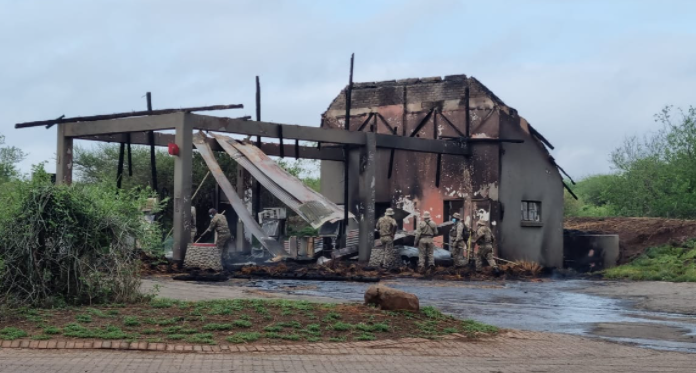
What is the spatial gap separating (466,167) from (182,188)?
37.4ft

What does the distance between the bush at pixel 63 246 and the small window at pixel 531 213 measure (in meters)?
19.5

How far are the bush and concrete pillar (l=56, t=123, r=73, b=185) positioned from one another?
1180 cm

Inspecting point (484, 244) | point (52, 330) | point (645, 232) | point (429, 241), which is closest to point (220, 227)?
point (429, 241)

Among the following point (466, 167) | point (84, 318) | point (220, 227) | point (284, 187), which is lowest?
point (84, 318)

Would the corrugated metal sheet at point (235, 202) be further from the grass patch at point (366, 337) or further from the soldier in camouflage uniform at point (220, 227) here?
the grass patch at point (366, 337)

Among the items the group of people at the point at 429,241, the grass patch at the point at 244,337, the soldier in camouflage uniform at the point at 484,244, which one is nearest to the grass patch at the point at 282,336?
the grass patch at the point at 244,337

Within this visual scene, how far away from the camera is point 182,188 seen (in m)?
21.6

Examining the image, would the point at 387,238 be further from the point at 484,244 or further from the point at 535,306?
the point at 535,306

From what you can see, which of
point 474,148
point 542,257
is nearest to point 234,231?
point 474,148

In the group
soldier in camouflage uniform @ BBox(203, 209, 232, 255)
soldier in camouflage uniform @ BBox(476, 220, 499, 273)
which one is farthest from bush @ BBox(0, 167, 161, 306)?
soldier in camouflage uniform @ BBox(476, 220, 499, 273)

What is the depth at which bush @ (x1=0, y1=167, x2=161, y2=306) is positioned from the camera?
472 inches

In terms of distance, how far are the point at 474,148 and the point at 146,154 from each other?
56.9 feet

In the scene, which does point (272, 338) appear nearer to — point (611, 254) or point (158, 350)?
point (158, 350)

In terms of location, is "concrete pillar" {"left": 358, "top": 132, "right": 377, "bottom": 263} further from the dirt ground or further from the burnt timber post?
the dirt ground
